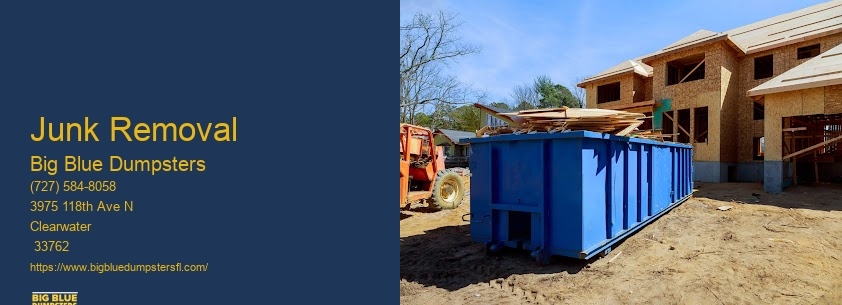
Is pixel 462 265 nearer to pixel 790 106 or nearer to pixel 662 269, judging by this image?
pixel 662 269

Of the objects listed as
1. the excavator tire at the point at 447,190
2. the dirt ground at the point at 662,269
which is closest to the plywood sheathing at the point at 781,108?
the dirt ground at the point at 662,269

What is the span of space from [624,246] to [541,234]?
5.50 feet

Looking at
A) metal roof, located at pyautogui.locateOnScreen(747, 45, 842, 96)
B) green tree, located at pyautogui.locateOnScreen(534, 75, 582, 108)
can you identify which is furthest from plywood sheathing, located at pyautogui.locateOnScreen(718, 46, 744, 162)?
green tree, located at pyautogui.locateOnScreen(534, 75, 582, 108)

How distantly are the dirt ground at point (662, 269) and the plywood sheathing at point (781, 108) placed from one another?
219 inches

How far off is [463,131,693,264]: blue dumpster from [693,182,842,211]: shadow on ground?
7.02 metres

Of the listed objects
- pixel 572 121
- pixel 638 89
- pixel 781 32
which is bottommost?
pixel 572 121

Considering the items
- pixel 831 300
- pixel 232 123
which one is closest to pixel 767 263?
pixel 831 300

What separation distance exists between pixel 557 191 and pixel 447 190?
621 centimetres

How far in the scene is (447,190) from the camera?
10.9m

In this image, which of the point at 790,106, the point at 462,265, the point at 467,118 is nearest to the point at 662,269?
the point at 462,265

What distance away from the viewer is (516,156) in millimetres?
5160

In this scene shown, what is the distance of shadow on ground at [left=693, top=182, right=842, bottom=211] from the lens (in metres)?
9.84

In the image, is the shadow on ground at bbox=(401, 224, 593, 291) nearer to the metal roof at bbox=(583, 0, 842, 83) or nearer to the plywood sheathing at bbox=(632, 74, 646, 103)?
the metal roof at bbox=(583, 0, 842, 83)

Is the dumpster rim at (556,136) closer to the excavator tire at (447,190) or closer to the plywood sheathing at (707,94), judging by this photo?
the excavator tire at (447,190)
